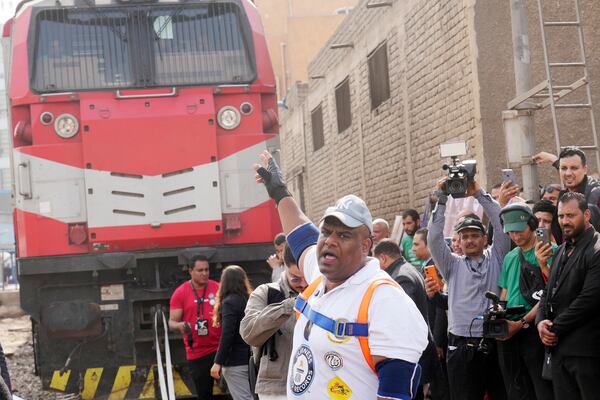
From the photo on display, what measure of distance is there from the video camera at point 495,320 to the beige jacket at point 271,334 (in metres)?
1.46

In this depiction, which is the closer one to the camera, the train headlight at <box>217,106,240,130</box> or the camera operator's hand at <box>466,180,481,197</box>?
the camera operator's hand at <box>466,180,481,197</box>

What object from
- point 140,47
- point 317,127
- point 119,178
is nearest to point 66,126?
point 119,178

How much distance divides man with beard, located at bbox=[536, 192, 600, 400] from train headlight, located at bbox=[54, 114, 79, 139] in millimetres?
5570

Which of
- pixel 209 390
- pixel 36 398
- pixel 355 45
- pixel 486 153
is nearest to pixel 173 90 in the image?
pixel 209 390

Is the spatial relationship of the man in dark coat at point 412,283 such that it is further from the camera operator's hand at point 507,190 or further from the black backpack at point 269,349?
the black backpack at point 269,349

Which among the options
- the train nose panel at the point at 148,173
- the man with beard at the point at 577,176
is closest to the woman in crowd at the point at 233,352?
the train nose panel at the point at 148,173

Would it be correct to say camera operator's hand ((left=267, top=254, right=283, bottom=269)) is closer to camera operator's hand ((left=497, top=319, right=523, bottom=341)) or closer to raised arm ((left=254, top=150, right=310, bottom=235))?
camera operator's hand ((left=497, top=319, right=523, bottom=341))

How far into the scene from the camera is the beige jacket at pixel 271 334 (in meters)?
6.39

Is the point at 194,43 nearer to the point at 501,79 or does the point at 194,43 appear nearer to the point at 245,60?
the point at 245,60

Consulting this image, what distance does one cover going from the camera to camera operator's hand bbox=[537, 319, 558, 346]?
6.57m

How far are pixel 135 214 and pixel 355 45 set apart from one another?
12004 mm

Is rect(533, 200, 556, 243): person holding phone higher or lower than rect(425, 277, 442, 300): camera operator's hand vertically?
higher

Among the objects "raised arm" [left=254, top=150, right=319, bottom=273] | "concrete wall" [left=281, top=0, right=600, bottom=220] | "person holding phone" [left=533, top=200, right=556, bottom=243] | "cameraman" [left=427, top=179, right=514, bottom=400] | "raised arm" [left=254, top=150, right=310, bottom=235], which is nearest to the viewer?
"raised arm" [left=254, top=150, right=319, bottom=273]

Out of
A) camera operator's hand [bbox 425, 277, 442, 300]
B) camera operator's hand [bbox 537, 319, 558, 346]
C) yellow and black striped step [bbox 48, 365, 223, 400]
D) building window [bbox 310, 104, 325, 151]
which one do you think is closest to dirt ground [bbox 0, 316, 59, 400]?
yellow and black striped step [bbox 48, 365, 223, 400]
